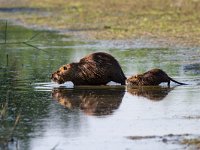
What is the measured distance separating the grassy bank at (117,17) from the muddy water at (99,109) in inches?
178

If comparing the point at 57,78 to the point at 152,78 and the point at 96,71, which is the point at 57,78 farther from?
the point at 152,78

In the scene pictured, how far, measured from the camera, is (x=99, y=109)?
35.0 ft

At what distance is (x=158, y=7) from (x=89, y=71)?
17820 millimetres

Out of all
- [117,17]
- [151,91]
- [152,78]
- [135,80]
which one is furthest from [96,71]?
[117,17]

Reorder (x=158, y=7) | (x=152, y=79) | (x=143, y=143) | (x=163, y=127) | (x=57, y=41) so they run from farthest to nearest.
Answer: (x=158, y=7), (x=57, y=41), (x=152, y=79), (x=163, y=127), (x=143, y=143)

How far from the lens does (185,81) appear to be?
13.1 meters

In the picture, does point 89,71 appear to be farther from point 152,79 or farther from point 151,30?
point 151,30

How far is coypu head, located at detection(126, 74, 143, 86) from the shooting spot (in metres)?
12.7

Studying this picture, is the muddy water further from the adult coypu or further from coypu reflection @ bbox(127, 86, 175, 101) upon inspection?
the adult coypu

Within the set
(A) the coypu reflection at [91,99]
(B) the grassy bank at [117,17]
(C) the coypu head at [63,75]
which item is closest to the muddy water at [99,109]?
(A) the coypu reflection at [91,99]

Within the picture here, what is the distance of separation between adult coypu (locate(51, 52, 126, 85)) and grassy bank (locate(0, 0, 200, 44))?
6432 mm

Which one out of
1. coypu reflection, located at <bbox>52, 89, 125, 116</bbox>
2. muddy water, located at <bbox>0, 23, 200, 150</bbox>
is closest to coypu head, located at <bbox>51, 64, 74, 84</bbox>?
muddy water, located at <bbox>0, 23, 200, 150</bbox>

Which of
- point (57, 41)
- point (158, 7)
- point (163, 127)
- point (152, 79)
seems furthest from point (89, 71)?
point (158, 7)

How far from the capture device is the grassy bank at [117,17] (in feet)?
73.3
